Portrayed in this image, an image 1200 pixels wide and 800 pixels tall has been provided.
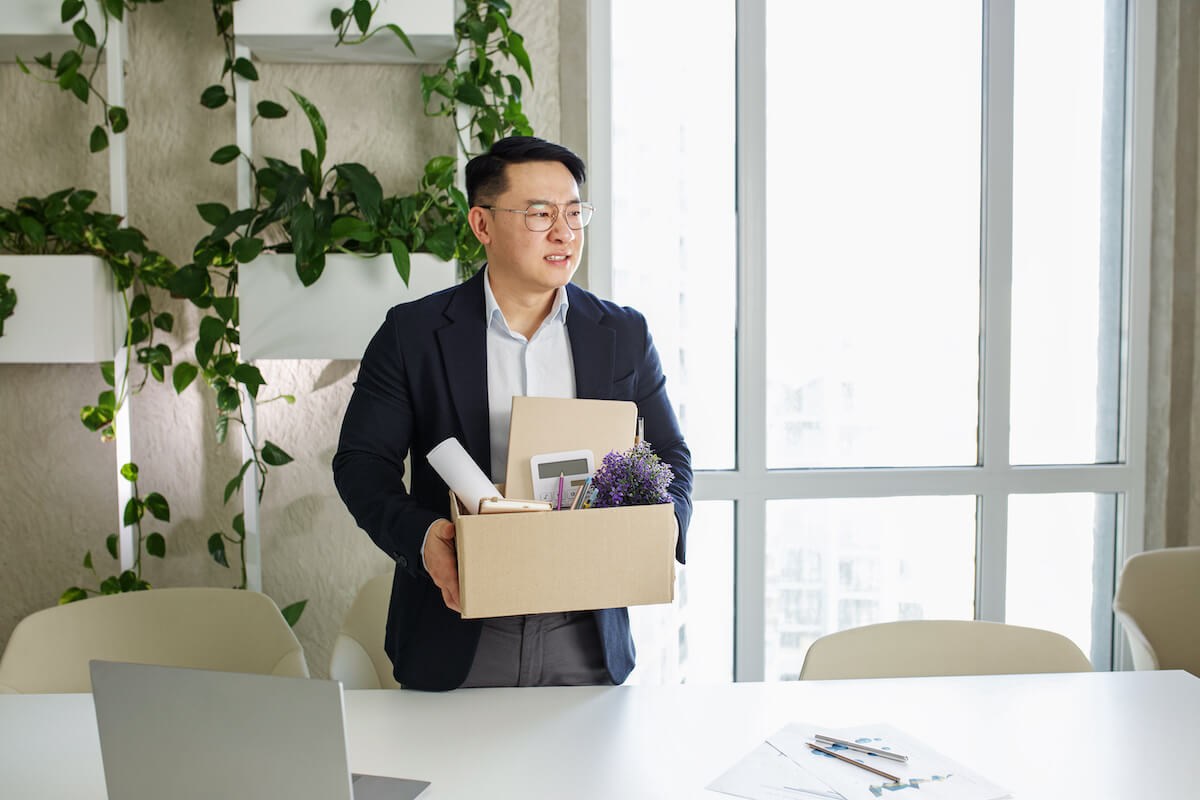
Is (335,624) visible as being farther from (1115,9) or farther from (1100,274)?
(1115,9)

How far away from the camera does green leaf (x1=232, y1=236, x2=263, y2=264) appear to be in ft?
6.93

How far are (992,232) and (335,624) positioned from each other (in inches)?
97.4

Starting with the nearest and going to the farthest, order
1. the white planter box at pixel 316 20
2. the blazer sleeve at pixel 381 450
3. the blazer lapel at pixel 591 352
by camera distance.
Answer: the blazer sleeve at pixel 381 450 < the blazer lapel at pixel 591 352 < the white planter box at pixel 316 20

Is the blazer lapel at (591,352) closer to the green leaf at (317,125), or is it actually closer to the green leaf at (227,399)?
the green leaf at (317,125)

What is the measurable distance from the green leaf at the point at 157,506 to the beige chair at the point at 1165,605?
2.52 m

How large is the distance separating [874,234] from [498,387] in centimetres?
173

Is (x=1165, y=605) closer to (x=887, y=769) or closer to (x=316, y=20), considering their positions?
(x=887, y=769)

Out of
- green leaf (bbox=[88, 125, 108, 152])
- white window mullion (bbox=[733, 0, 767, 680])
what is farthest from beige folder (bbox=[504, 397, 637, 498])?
green leaf (bbox=[88, 125, 108, 152])

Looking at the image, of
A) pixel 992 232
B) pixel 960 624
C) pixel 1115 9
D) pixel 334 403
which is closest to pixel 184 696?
pixel 960 624

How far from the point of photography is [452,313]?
159 cm

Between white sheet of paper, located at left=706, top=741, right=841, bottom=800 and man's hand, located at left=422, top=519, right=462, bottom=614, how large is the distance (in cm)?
46

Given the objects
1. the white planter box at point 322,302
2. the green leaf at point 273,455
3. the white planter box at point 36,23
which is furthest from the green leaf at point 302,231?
the white planter box at point 36,23

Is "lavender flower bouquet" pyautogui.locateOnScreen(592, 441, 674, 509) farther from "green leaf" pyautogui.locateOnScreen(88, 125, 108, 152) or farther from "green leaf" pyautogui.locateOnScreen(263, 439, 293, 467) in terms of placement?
"green leaf" pyautogui.locateOnScreen(88, 125, 108, 152)

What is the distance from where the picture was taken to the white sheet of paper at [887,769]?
105 cm
